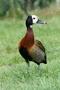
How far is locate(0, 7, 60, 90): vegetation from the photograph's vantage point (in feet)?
29.5

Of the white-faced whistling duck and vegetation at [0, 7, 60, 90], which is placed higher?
the white-faced whistling duck

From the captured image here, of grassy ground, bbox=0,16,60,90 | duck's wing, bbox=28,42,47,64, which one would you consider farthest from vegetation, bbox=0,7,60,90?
duck's wing, bbox=28,42,47,64

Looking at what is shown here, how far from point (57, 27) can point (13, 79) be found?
12784mm

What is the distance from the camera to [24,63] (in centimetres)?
1244

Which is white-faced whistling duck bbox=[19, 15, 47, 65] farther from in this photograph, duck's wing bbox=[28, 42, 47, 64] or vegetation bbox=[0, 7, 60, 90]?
vegetation bbox=[0, 7, 60, 90]

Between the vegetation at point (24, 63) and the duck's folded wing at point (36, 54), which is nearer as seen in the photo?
the vegetation at point (24, 63)

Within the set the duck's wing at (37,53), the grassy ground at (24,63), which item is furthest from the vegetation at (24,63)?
the duck's wing at (37,53)

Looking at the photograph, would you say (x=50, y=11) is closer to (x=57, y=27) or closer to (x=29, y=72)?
(x=57, y=27)

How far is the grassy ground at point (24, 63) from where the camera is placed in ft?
29.5

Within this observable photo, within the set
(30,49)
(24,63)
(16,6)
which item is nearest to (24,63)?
(24,63)

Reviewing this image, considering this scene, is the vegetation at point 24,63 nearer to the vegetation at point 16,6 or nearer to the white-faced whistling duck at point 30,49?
the white-faced whistling duck at point 30,49

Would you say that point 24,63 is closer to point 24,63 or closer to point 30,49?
point 24,63

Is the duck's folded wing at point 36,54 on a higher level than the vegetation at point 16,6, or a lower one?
higher

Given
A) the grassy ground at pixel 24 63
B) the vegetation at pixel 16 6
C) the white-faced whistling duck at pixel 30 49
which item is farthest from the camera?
the vegetation at pixel 16 6
